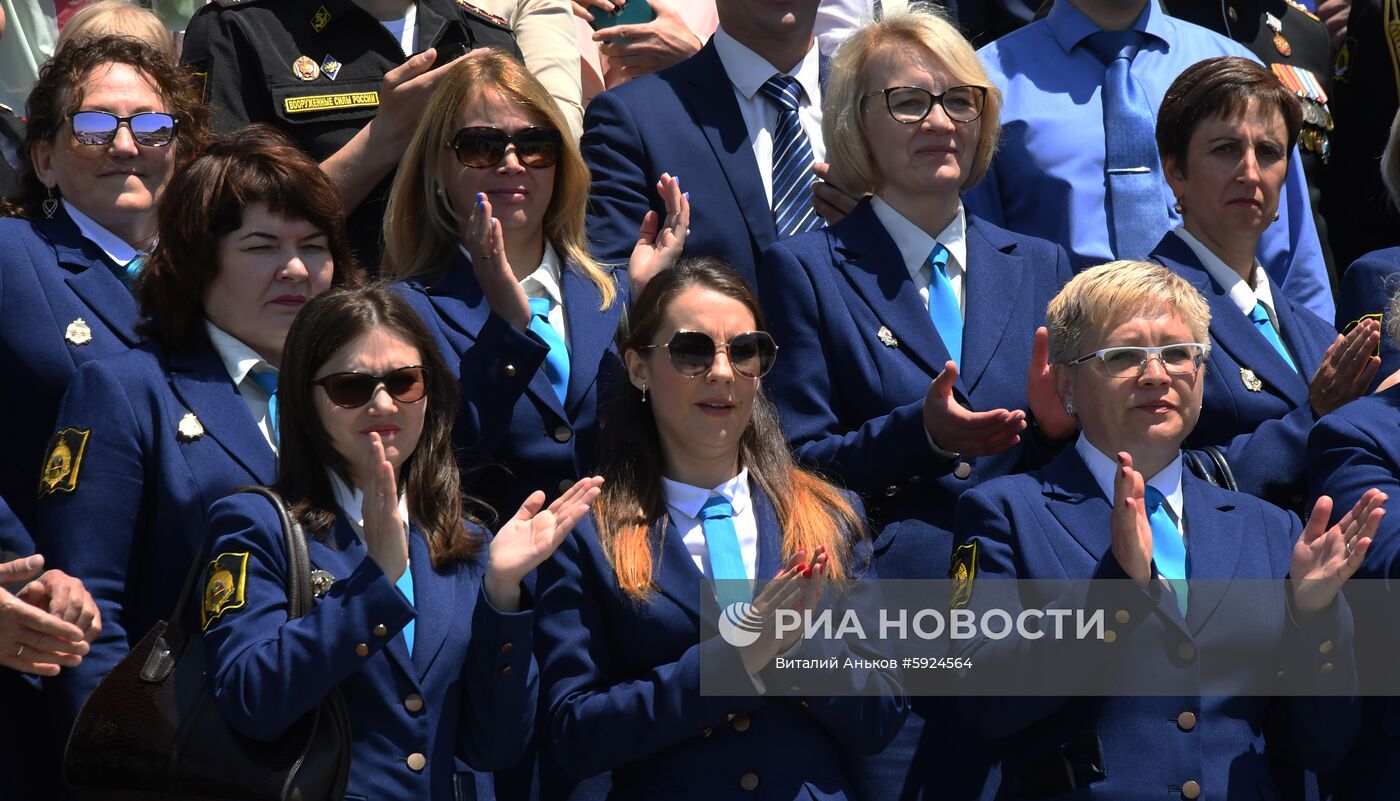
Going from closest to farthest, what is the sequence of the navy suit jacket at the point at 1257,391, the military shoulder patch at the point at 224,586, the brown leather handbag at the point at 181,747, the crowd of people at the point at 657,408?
the brown leather handbag at the point at 181,747
the military shoulder patch at the point at 224,586
the crowd of people at the point at 657,408
the navy suit jacket at the point at 1257,391

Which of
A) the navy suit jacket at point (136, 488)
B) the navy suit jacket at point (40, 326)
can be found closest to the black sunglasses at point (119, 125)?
the navy suit jacket at point (40, 326)

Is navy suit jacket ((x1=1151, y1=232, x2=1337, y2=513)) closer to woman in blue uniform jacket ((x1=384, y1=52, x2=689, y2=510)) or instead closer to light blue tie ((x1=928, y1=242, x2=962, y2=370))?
light blue tie ((x1=928, y1=242, x2=962, y2=370))

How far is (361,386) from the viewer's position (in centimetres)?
436

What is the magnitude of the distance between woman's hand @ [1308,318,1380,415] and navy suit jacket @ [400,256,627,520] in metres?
1.92

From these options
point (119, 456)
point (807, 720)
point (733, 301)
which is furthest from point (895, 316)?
point (119, 456)

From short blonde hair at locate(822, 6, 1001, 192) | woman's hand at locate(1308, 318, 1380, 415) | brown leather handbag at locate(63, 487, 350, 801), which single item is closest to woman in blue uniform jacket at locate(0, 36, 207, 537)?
brown leather handbag at locate(63, 487, 350, 801)

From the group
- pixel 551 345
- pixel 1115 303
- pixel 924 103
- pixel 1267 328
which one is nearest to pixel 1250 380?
pixel 1267 328

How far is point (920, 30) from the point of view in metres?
5.70

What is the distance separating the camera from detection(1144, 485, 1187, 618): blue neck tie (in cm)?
462

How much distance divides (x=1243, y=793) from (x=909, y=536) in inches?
42.2

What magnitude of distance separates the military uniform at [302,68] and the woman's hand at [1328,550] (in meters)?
3.03

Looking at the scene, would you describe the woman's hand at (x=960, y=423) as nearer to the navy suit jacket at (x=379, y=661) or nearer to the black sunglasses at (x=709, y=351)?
the black sunglasses at (x=709, y=351)

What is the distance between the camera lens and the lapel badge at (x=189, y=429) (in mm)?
4570

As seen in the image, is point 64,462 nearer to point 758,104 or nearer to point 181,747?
point 181,747
